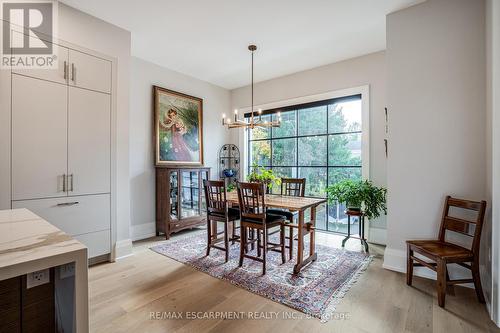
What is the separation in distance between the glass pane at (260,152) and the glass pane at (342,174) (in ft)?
4.45

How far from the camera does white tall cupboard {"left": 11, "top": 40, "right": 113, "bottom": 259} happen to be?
2.39 meters

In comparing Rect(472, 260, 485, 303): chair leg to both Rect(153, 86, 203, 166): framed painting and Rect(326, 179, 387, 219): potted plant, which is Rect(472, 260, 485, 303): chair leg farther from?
Rect(153, 86, 203, 166): framed painting

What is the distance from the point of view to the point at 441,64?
2.51 m

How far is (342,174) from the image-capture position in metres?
4.12

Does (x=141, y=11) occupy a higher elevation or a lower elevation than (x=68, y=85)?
higher

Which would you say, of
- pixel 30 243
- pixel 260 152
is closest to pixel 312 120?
pixel 260 152

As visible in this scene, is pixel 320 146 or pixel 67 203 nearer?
pixel 67 203

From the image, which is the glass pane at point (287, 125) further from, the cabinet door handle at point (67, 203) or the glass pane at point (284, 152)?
the cabinet door handle at point (67, 203)

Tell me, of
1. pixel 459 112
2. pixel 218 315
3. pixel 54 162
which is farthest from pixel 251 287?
pixel 459 112

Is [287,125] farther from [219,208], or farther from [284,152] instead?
[219,208]

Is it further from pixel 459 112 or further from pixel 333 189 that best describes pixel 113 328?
pixel 459 112

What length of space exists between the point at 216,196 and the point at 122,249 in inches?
55.6

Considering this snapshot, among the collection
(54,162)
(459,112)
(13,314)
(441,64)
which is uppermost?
(441,64)

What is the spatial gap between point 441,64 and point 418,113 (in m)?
0.52
